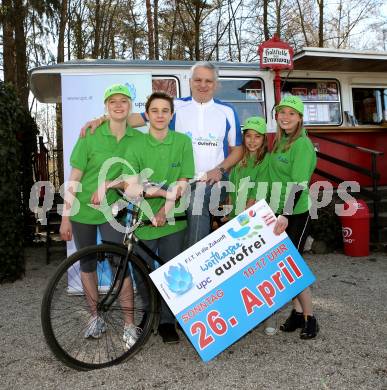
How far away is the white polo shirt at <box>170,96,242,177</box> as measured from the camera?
11.4 ft

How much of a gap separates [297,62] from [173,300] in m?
5.18

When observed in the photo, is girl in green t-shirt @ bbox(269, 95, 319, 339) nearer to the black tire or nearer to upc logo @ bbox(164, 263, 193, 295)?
upc logo @ bbox(164, 263, 193, 295)

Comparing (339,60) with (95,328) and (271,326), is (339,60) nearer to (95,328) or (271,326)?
(271,326)

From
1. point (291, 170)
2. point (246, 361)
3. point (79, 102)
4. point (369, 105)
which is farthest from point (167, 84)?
point (246, 361)

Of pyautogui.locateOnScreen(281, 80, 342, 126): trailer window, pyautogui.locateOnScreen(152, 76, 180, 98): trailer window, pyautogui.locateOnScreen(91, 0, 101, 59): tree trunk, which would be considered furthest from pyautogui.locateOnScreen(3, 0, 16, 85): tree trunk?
pyautogui.locateOnScreen(281, 80, 342, 126): trailer window

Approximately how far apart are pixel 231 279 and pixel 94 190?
3.86 feet

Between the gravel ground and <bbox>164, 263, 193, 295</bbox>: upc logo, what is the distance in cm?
54

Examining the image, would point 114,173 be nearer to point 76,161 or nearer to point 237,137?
point 76,161

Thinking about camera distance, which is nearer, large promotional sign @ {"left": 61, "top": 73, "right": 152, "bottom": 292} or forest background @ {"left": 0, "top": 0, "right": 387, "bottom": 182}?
large promotional sign @ {"left": 61, "top": 73, "right": 152, "bottom": 292}

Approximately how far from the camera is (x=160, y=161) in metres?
3.13

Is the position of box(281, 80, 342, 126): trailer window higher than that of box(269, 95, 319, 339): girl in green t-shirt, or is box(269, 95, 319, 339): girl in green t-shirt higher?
box(281, 80, 342, 126): trailer window

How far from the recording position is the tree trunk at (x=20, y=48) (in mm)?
11562

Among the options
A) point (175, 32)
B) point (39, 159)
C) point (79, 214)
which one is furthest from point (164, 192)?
point (175, 32)

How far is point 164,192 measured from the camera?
307cm
